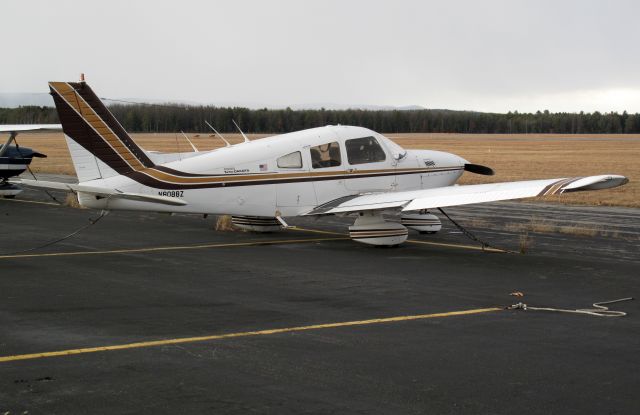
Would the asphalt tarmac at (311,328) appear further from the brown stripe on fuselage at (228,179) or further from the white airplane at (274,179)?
the brown stripe on fuselage at (228,179)

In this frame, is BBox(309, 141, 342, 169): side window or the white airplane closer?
the white airplane

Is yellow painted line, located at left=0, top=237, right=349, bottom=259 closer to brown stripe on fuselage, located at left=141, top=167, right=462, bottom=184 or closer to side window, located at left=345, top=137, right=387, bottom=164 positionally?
brown stripe on fuselage, located at left=141, top=167, right=462, bottom=184

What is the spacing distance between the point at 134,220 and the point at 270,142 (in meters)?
6.56

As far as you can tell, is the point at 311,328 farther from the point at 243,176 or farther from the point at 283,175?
the point at 283,175

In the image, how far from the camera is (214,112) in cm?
10288

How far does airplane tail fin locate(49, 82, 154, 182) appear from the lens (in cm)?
1600

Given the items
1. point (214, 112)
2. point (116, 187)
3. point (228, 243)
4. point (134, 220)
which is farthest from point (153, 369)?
point (214, 112)

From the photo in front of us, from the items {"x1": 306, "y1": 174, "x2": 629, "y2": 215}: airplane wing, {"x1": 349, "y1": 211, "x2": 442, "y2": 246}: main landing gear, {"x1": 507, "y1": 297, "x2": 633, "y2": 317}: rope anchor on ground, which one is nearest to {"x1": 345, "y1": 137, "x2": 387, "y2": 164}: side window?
{"x1": 306, "y1": 174, "x2": 629, "y2": 215}: airplane wing

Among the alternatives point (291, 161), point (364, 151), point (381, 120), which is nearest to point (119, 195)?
point (291, 161)

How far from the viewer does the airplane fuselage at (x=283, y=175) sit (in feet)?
53.9

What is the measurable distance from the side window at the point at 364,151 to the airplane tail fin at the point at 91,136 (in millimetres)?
4391

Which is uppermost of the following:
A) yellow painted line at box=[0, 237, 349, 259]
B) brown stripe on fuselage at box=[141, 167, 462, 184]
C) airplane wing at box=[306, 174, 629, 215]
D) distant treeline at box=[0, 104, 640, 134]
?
brown stripe on fuselage at box=[141, 167, 462, 184]

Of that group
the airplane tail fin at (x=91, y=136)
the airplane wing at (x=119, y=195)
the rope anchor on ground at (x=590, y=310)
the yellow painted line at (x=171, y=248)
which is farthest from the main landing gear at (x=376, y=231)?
the rope anchor on ground at (x=590, y=310)

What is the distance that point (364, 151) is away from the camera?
1836cm
